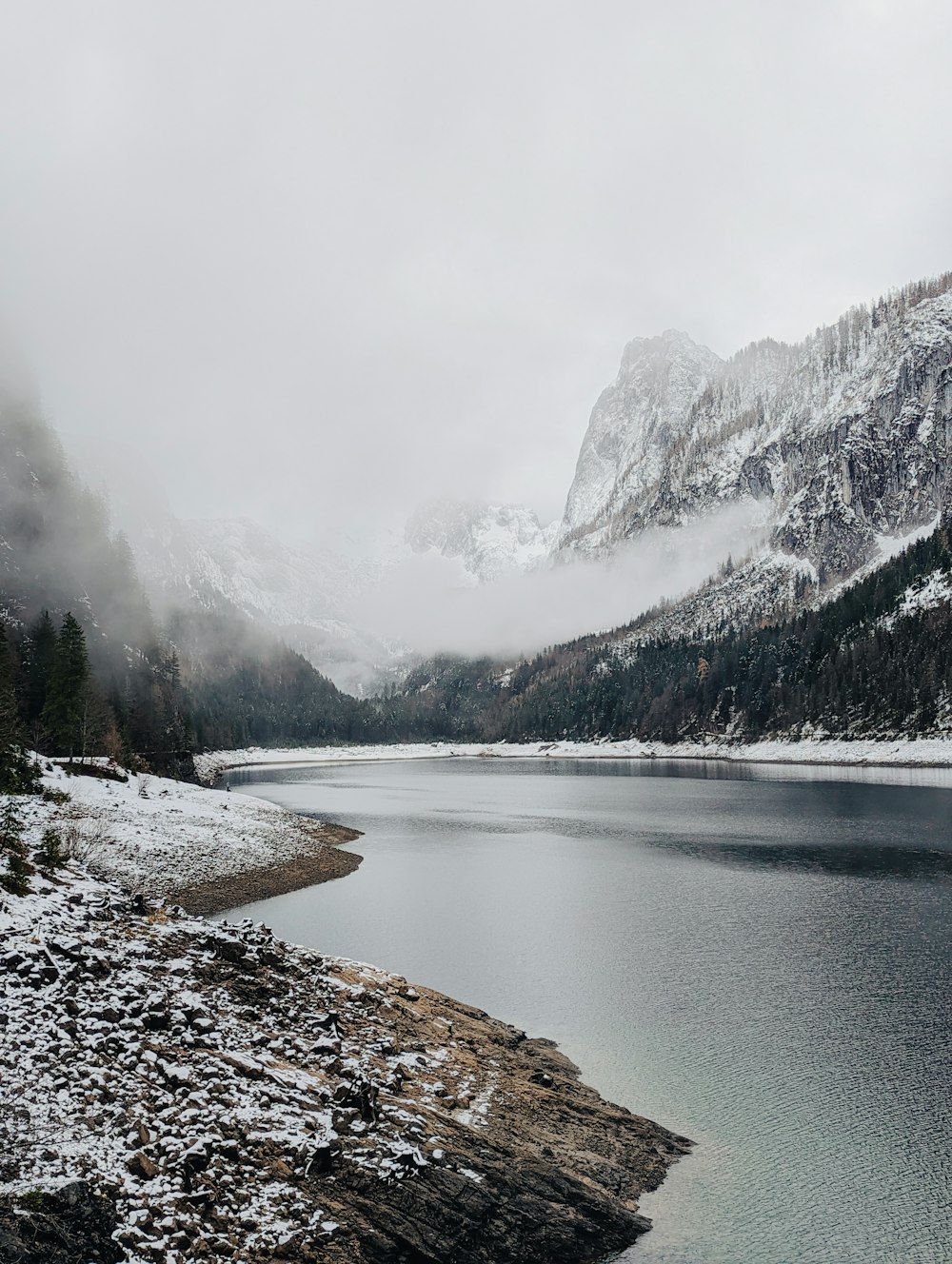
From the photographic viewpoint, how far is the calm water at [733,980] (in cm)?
1462

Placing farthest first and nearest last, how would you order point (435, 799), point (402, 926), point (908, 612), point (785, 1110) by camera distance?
point (908, 612) < point (435, 799) < point (402, 926) < point (785, 1110)

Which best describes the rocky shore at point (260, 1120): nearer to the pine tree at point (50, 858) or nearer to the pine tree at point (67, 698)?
the pine tree at point (50, 858)

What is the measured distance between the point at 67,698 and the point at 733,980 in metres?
61.3

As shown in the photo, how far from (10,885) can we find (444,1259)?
42.1 feet

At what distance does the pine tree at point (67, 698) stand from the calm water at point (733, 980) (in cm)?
2758

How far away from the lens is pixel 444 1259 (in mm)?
11750

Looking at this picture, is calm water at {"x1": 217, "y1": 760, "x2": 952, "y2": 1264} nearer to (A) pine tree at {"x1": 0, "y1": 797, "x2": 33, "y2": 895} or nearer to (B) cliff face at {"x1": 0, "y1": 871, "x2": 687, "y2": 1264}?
(B) cliff face at {"x1": 0, "y1": 871, "x2": 687, "y2": 1264}

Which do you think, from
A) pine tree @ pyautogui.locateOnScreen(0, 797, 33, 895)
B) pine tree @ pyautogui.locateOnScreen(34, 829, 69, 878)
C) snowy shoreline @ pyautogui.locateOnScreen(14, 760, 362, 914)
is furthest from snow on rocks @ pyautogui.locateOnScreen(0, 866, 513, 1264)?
snowy shoreline @ pyautogui.locateOnScreen(14, 760, 362, 914)

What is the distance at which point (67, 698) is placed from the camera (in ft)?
223

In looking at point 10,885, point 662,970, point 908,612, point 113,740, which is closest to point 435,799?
point 113,740

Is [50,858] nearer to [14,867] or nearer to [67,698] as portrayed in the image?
[14,867]

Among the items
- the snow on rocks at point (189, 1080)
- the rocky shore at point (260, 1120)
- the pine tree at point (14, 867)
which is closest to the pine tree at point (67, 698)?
the pine tree at point (14, 867)

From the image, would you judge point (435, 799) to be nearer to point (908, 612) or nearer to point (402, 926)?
point (402, 926)

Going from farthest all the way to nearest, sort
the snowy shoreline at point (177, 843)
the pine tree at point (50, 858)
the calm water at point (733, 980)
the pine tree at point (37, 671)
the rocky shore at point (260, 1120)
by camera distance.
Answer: the pine tree at point (37, 671)
the snowy shoreline at point (177, 843)
the pine tree at point (50, 858)
the calm water at point (733, 980)
the rocky shore at point (260, 1120)
